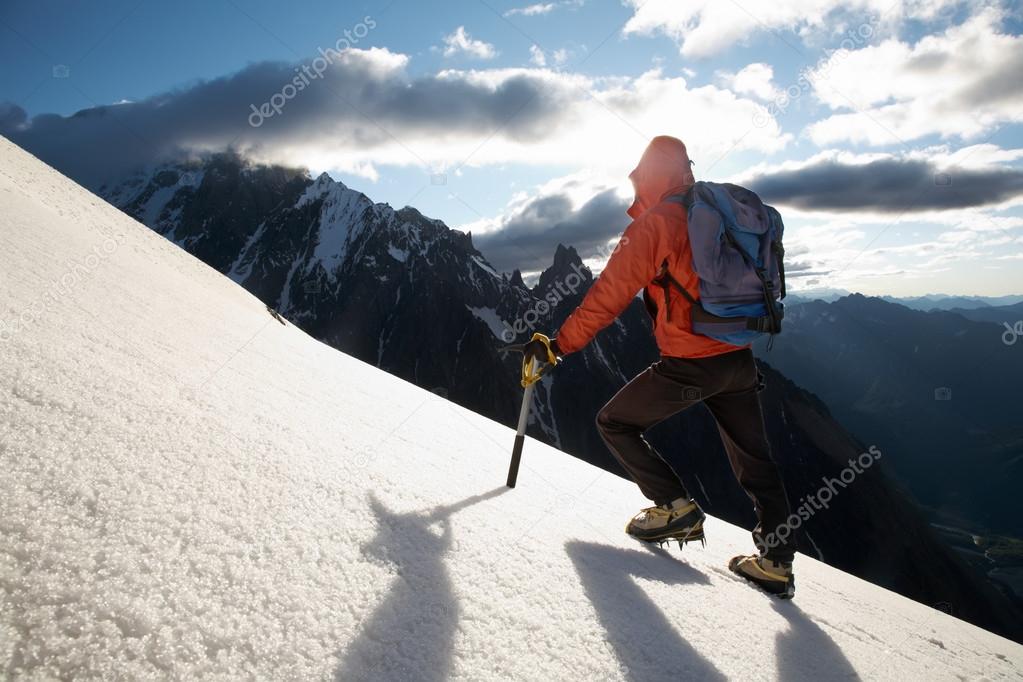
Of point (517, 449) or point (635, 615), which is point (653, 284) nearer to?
point (517, 449)

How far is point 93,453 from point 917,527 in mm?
155947

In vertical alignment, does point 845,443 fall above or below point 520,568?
below

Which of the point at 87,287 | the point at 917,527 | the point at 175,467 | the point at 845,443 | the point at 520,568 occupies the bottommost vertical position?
the point at 917,527

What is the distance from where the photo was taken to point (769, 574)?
3.19 m

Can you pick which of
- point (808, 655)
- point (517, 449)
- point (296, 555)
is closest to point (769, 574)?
point (808, 655)

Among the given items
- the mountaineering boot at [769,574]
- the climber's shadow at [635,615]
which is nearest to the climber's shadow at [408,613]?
the climber's shadow at [635,615]

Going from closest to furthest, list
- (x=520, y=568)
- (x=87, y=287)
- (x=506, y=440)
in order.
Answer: (x=520, y=568) → (x=87, y=287) → (x=506, y=440)

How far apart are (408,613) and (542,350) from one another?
6.74 ft

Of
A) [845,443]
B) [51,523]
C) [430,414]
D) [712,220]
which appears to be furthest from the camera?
[845,443]

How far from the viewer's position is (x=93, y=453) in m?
1.67

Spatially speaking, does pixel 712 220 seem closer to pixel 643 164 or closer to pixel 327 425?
pixel 643 164

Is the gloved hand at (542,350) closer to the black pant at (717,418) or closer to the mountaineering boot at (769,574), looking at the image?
the black pant at (717,418)


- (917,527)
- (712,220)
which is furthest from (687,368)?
(917,527)

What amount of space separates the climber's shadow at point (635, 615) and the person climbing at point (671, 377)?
0.65m
